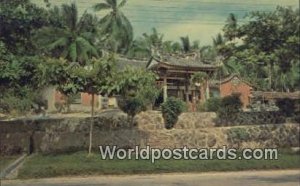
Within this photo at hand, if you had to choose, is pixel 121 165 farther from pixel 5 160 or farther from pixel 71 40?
pixel 71 40

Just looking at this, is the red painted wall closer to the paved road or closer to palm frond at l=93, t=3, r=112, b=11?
palm frond at l=93, t=3, r=112, b=11

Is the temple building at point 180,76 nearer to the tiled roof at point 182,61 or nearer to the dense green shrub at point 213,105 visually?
the tiled roof at point 182,61

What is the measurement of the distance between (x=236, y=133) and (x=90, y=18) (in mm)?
28699

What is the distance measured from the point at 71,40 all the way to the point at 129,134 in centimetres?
2366

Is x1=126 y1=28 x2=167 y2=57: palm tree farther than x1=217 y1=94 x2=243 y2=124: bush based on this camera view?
Yes

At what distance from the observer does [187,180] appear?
19.7 m

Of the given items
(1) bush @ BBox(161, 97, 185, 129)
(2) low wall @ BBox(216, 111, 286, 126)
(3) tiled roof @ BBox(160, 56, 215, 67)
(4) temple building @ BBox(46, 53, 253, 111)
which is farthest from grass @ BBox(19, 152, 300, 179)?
(3) tiled roof @ BBox(160, 56, 215, 67)

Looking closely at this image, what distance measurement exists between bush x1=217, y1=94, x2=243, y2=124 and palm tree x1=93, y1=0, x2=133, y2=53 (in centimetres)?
2756

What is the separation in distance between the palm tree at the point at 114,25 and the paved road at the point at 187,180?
120 feet

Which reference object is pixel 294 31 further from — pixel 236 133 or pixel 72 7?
pixel 72 7

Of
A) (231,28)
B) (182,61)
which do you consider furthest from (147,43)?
(231,28)

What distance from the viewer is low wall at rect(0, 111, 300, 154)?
2777cm

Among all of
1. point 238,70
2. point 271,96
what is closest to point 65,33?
point 238,70

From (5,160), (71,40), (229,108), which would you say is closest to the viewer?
(5,160)
